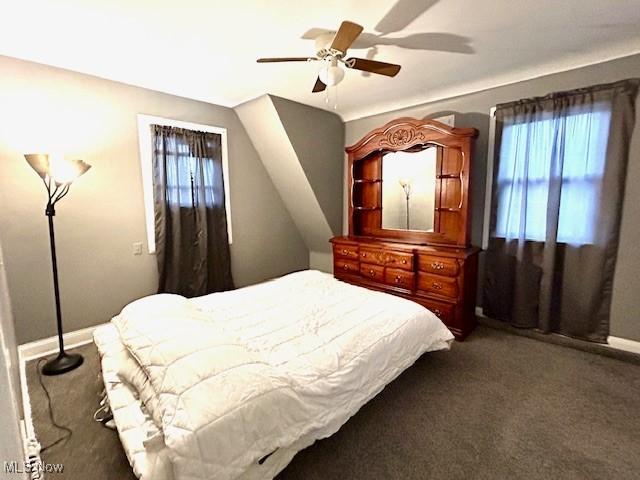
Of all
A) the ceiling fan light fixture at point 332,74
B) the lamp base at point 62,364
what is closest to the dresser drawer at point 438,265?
the ceiling fan light fixture at point 332,74

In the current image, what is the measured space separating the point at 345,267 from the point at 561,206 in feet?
7.42

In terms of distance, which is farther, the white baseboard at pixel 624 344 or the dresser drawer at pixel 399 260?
the dresser drawer at pixel 399 260

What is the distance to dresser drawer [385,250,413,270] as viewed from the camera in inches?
122

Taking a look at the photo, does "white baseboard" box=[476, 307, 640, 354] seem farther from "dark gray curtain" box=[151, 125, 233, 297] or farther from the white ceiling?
"dark gray curtain" box=[151, 125, 233, 297]

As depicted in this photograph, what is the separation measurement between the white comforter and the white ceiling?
6.23ft

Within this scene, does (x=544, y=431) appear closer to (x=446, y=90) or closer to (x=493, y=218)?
(x=493, y=218)

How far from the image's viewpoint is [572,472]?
4.82 ft

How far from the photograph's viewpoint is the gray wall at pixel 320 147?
3.51m

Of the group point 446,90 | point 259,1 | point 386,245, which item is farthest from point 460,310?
point 259,1

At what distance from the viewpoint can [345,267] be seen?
12.3ft

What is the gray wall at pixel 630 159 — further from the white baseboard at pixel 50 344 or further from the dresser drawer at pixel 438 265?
the white baseboard at pixel 50 344

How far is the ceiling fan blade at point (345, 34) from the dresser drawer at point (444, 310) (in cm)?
240

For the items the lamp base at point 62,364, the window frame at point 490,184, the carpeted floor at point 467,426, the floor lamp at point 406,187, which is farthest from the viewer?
the floor lamp at point 406,187

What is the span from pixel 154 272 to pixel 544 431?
356 cm
